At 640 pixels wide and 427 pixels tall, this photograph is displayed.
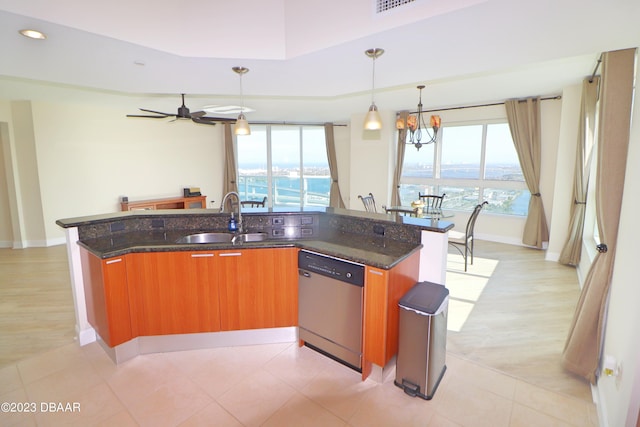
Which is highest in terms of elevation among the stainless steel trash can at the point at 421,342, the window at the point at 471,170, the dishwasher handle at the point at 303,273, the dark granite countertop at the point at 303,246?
the window at the point at 471,170

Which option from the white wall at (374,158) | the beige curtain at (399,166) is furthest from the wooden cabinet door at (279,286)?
the beige curtain at (399,166)

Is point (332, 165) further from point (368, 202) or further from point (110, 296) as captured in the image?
point (110, 296)

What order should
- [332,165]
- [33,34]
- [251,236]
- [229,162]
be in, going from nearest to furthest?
1. [33,34]
2. [251,236]
3. [229,162]
4. [332,165]

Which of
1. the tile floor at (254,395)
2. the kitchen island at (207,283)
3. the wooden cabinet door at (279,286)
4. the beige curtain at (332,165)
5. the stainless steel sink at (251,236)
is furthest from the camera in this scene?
the beige curtain at (332,165)

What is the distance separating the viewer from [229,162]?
8055 mm

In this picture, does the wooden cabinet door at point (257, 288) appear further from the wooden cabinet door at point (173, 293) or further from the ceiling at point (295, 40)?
the ceiling at point (295, 40)

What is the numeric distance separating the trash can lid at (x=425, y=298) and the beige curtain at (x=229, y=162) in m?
6.66

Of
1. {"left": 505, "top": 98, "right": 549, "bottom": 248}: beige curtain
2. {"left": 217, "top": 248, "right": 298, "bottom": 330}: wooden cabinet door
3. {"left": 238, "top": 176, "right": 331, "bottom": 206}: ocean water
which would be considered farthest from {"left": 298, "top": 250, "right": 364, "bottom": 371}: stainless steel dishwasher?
{"left": 238, "top": 176, "right": 331, "bottom": 206}: ocean water

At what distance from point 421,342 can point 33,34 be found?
137 inches

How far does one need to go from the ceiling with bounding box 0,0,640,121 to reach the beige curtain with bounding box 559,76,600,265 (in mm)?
520

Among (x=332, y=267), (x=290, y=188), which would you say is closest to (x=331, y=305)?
(x=332, y=267)

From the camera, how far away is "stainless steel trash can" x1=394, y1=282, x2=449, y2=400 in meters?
2.01

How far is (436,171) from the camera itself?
22.1 feet

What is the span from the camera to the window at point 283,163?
828cm
